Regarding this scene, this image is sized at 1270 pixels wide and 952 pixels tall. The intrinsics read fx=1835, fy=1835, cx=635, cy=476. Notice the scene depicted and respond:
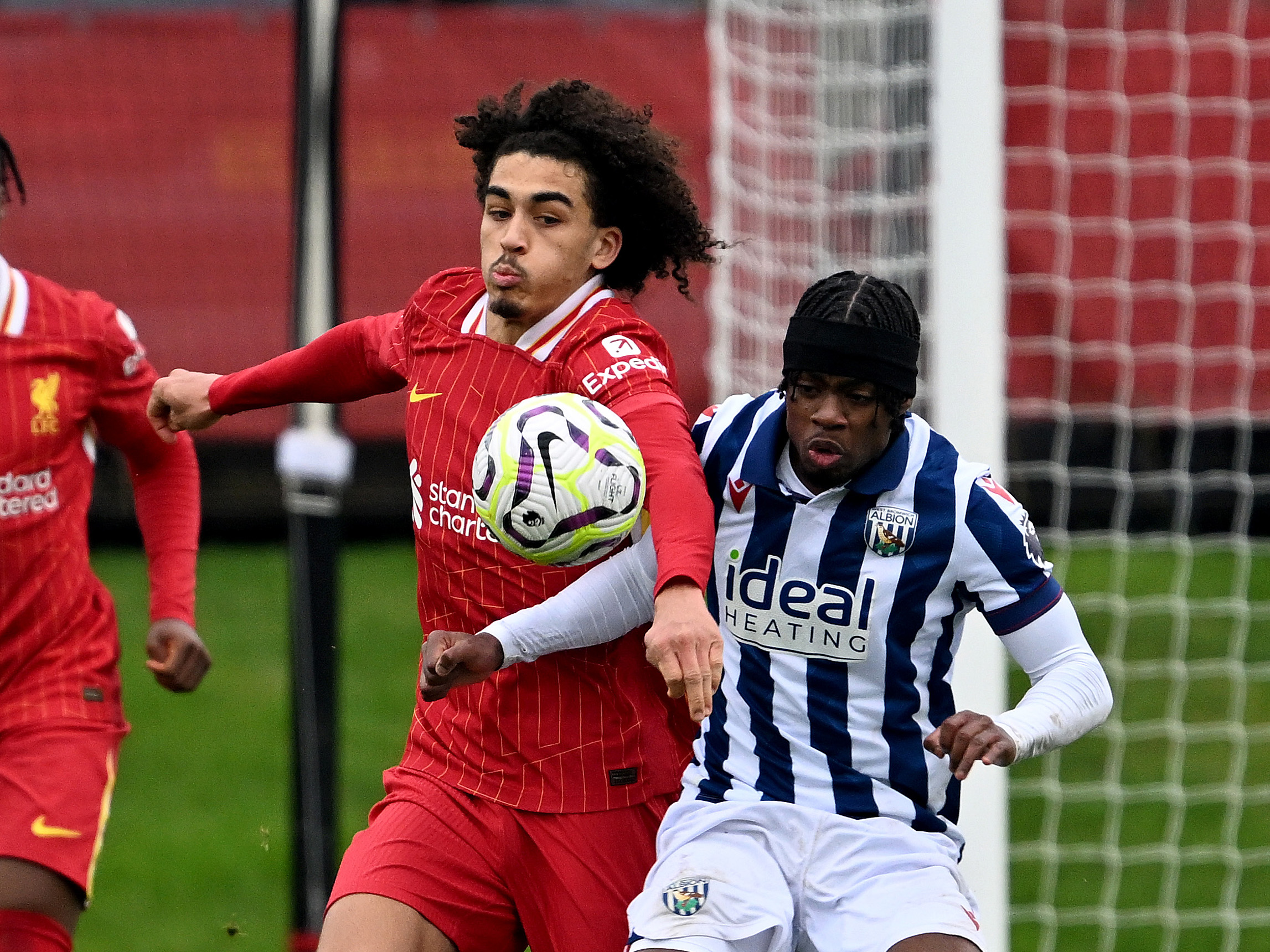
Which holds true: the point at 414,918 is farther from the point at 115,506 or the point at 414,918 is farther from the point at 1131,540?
the point at 115,506

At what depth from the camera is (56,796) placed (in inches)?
153

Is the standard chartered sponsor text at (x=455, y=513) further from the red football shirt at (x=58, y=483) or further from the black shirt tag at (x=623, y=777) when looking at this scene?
the red football shirt at (x=58, y=483)

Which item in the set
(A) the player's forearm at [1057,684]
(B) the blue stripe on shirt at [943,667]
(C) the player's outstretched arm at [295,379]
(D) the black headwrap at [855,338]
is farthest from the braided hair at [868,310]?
(C) the player's outstretched arm at [295,379]

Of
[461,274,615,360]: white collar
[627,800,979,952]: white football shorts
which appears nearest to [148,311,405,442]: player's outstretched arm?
[461,274,615,360]: white collar

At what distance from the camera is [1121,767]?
30.0 feet

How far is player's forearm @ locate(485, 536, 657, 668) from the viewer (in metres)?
3.31

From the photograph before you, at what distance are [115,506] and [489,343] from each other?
9.43m

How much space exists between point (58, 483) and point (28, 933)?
3.24ft

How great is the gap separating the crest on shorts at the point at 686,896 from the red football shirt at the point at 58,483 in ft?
4.94

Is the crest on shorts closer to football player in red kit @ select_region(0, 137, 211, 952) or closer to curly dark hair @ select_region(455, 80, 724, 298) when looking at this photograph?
curly dark hair @ select_region(455, 80, 724, 298)

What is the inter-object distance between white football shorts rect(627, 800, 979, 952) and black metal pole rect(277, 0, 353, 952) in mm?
2282

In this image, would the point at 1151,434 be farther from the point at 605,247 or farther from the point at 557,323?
the point at 557,323

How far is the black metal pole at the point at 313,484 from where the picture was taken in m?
5.36

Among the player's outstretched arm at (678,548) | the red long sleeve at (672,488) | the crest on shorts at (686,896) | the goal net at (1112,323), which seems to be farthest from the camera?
the goal net at (1112,323)
